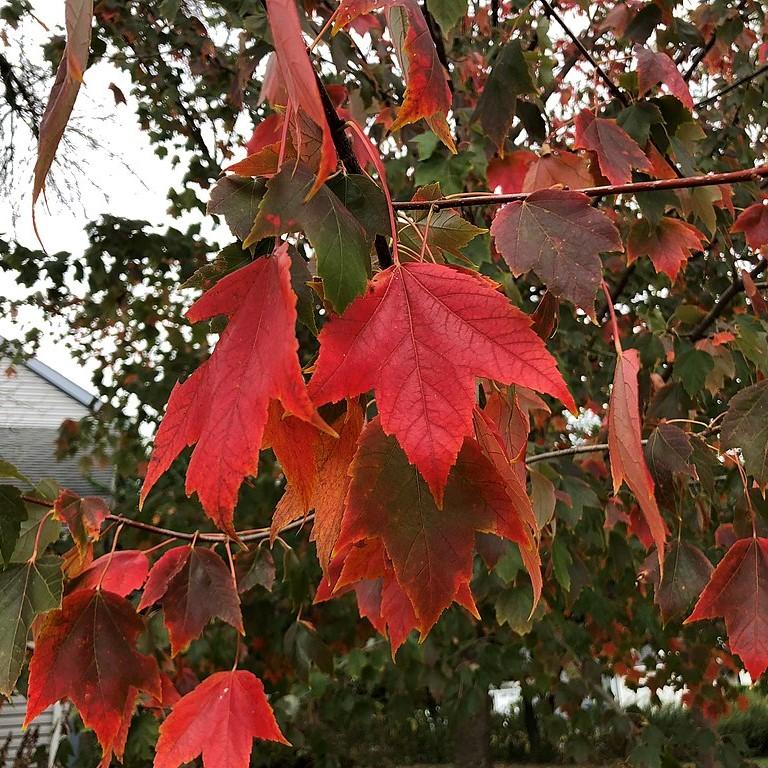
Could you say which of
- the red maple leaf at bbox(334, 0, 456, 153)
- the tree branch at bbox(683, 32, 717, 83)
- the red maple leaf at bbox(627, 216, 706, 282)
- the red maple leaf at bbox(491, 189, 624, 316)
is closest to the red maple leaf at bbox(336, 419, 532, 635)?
the red maple leaf at bbox(491, 189, 624, 316)

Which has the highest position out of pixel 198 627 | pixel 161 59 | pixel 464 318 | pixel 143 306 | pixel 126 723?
pixel 161 59

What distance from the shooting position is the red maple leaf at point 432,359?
0.54 meters

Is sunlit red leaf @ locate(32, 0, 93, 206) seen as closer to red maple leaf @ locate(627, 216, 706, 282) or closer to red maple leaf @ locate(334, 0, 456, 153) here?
red maple leaf @ locate(334, 0, 456, 153)

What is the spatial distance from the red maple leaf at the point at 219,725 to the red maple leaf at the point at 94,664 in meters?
0.06

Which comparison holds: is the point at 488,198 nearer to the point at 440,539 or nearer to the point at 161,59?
the point at 440,539

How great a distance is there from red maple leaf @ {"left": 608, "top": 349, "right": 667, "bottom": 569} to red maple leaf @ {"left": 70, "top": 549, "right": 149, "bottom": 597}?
0.76 metres

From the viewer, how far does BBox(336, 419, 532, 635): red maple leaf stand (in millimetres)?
600

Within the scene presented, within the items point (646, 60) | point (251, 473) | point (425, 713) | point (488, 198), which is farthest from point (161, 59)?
point (425, 713)

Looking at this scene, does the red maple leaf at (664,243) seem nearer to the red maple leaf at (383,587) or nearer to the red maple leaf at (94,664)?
the red maple leaf at (383,587)

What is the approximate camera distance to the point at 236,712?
1.07m

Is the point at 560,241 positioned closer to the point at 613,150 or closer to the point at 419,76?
the point at 419,76

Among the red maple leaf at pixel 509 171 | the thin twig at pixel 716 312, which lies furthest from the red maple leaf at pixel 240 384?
the thin twig at pixel 716 312

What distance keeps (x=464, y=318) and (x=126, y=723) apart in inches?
33.5

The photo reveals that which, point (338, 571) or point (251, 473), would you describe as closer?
point (251, 473)
